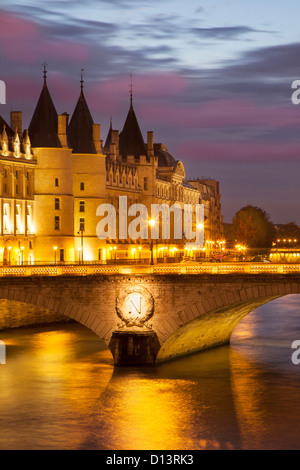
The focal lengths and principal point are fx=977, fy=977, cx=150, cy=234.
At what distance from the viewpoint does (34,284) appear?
56.9 m

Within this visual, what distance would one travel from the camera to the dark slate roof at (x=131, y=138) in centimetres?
15262

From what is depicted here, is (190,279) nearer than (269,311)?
Yes

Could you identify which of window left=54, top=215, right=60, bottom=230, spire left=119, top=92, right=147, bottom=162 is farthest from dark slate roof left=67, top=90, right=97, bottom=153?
spire left=119, top=92, right=147, bottom=162

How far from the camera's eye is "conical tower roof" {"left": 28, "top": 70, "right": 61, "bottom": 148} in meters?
105

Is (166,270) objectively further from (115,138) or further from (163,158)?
(163,158)

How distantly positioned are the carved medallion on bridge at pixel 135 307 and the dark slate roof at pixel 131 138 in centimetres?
9857

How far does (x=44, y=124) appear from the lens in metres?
107

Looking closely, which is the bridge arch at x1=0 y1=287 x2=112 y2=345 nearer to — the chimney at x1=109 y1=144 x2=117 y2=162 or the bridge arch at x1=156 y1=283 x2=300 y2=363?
the bridge arch at x1=156 y1=283 x2=300 y2=363

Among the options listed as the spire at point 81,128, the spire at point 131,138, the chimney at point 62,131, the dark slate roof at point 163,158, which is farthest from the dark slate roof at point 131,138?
the chimney at point 62,131

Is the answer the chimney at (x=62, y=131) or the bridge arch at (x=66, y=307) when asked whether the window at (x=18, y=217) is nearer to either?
the chimney at (x=62, y=131)

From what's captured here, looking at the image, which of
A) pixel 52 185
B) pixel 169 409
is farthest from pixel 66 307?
pixel 52 185

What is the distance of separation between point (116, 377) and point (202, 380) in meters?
4.76
